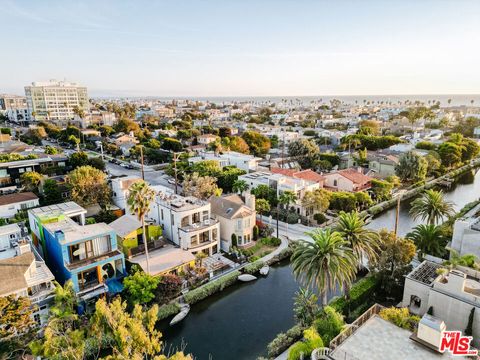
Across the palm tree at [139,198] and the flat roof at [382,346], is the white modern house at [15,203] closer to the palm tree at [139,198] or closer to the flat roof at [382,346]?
the palm tree at [139,198]

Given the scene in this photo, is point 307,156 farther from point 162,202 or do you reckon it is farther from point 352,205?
point 162,202

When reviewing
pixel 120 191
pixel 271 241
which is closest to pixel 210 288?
pixel 271 241

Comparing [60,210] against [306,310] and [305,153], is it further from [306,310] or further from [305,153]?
[305,153]

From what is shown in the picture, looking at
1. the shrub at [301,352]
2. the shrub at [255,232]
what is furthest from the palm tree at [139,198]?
the shrub at [255,232]

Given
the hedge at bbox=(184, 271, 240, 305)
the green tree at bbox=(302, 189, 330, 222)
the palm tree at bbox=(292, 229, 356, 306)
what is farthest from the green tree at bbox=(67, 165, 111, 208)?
the palm tree at bbox=(292, 229, 356, 306)

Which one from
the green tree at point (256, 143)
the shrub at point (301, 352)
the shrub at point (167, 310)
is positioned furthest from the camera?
the green tree at point (256, 143)
